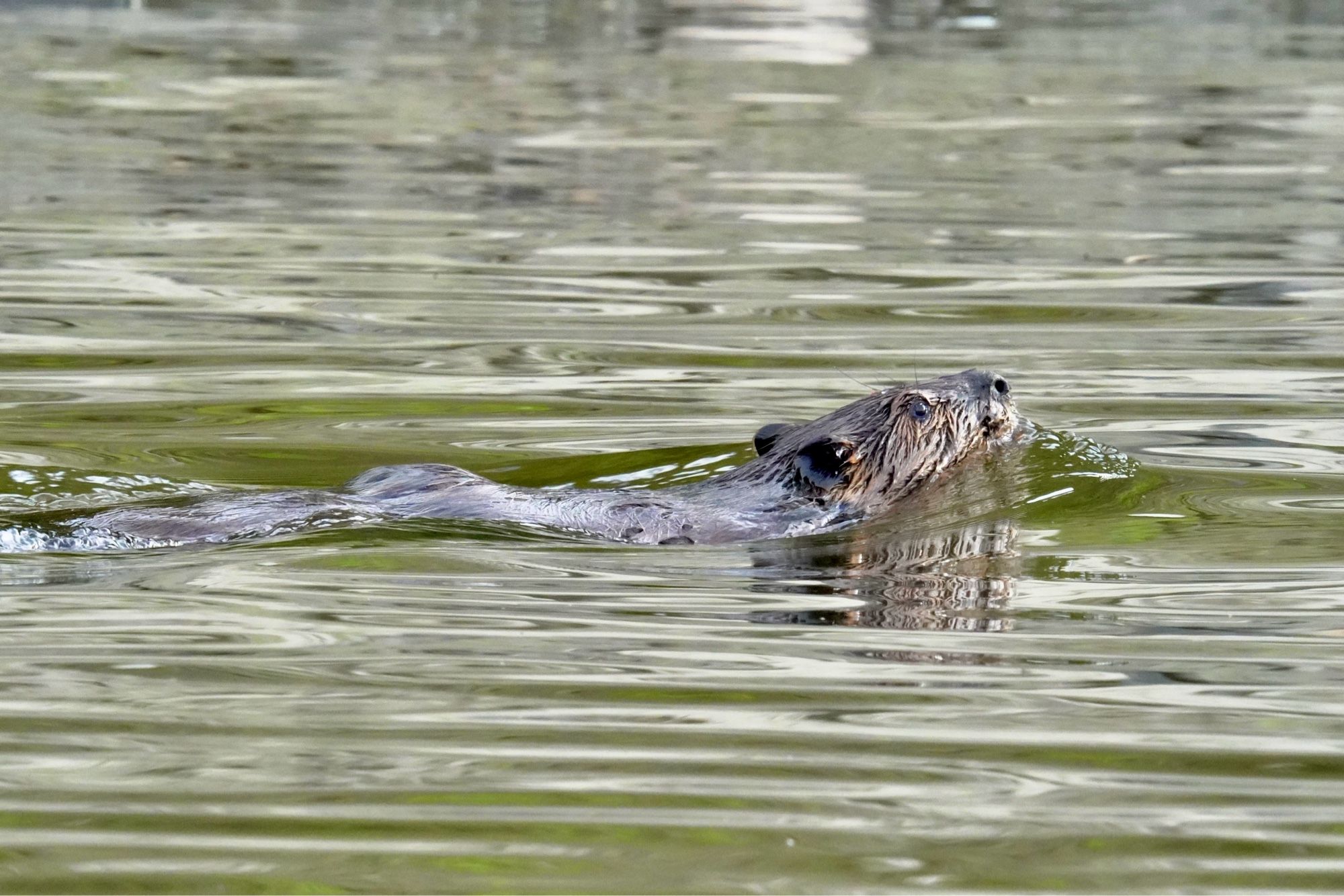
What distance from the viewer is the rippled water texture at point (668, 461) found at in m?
3.85

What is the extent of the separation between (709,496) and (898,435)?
0.82 meters

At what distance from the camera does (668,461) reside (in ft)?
25.8

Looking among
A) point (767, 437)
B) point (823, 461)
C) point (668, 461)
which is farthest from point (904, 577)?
point (668, 461)

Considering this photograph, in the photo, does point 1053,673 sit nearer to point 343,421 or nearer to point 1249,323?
point 343,421

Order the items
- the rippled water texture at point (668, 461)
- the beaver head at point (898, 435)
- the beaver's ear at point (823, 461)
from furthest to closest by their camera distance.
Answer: the beaver head at point (898, 435) → the beaver's ear at point (823, 461) → the rippled water texture at point (668, 461)

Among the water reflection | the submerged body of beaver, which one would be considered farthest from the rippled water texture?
the submerged body of beaver

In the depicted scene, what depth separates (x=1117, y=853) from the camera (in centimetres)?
367

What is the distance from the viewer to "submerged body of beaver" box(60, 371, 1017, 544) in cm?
632

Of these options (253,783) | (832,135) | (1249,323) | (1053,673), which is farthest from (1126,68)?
(253,783)

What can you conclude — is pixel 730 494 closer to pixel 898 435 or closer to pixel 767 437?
pixel 767 437

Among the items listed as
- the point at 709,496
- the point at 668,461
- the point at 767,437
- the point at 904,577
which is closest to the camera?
the point at 904,577

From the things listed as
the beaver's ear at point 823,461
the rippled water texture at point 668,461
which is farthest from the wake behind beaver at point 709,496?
the rippled water texture at point 668,461

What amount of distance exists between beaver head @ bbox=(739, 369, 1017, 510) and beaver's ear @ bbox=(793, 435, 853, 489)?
0.13 feet

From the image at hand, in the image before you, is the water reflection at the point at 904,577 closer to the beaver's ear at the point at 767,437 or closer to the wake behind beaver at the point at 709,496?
the wake behind beaver at the point at 709,496
